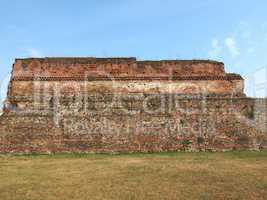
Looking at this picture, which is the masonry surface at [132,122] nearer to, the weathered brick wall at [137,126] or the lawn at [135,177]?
the weathered brick wall at [137,126]

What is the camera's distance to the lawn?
624cm

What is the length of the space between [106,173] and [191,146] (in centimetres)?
505

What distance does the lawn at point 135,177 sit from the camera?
6.24 m

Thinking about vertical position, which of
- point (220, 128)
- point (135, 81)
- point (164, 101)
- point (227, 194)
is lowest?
point (227, 194)

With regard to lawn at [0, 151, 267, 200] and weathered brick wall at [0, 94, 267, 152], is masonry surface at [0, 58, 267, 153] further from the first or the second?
lawn at [0, 151, 267, 200]

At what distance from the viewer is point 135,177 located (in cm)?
777

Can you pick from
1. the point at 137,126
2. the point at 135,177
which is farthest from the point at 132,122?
the point at 135,177

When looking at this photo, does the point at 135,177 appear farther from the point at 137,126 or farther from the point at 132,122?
the point at 132,122

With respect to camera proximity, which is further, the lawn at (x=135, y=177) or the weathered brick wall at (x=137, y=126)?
the weathered brick wall at (x=137, y=126)

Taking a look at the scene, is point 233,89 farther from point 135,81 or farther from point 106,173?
point 106,173

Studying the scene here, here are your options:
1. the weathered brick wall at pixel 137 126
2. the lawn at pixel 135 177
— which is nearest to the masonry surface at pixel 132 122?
the weathered brick wall at pixel 137 126

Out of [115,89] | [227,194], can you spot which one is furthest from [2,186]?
[115,89]

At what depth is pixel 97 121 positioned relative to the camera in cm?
1308

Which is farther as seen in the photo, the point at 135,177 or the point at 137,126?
the point at 137,126
